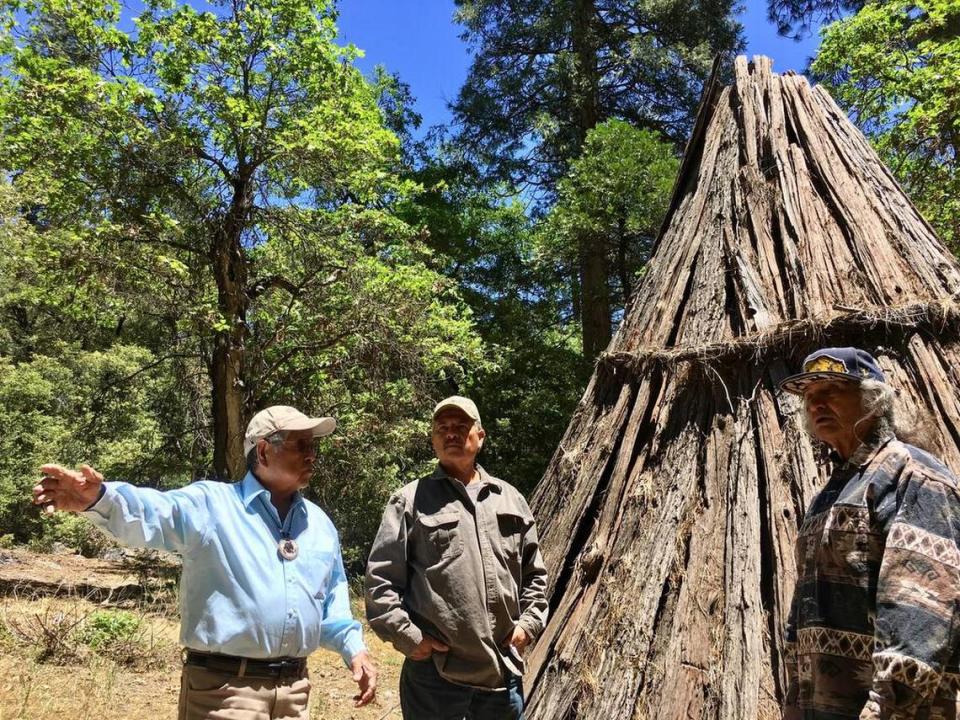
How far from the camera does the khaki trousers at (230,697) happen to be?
7.04 ft

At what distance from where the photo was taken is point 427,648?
2.55m

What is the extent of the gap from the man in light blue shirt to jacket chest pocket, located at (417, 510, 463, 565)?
1.15 ft

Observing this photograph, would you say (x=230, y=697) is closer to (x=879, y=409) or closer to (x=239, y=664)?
(x=239, y=664)

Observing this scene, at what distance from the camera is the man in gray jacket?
2561 millimetres

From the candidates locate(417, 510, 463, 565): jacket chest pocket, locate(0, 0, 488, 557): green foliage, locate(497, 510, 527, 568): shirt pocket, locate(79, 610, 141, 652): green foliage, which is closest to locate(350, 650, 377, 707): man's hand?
locate(417, 510, 463, 565): jacket chest pocket

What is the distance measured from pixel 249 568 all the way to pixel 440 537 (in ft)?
2.19

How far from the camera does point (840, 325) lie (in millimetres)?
3381

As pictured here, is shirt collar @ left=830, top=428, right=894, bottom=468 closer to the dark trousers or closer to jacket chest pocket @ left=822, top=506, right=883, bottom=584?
jacket chest pocket @ left=822, top=506, right=883, bottom=584

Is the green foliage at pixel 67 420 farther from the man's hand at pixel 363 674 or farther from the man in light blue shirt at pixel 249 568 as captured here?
the man's hand at pixel 363 674

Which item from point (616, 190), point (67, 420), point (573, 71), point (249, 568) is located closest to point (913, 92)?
point (616, 190)

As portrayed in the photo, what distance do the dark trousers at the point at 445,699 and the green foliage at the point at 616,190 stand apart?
30.4 feet

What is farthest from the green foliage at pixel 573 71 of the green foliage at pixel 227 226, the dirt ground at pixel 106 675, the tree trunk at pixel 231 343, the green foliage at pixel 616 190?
the dirt ground at pixel 106 675

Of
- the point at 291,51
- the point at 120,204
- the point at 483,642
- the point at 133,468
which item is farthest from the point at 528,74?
the point at 483,642

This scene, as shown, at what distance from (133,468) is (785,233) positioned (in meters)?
9.54
